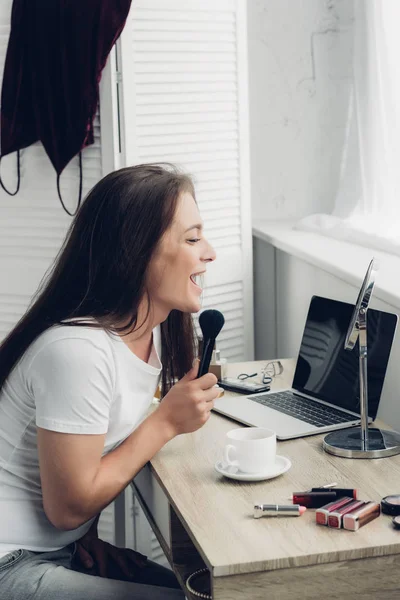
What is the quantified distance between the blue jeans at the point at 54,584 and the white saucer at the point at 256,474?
218mm

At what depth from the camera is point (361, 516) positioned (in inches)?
45.6

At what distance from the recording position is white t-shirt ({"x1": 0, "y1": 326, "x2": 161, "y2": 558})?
50.0 inches

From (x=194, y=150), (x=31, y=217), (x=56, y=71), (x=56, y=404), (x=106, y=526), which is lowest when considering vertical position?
(x=106, y=526)

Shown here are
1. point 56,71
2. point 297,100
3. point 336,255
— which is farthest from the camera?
point 297,100

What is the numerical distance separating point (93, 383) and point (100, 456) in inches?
4.5

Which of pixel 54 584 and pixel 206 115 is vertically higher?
pixel 206 115

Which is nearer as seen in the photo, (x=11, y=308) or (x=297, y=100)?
(x=11, y=308)

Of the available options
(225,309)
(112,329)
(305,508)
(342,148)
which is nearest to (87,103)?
(225,309)

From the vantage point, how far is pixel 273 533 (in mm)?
1150

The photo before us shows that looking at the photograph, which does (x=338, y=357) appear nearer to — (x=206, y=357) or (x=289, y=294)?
(x=206, y=357)

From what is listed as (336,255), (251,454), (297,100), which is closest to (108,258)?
(251,454)

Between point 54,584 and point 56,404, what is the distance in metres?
0.28

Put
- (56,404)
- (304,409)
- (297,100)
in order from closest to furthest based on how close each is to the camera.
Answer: (56,404), (304,409), (297,100)

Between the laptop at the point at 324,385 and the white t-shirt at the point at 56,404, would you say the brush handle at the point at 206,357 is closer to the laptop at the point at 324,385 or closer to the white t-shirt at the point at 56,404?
the white t-shirt at the point at 56,404
